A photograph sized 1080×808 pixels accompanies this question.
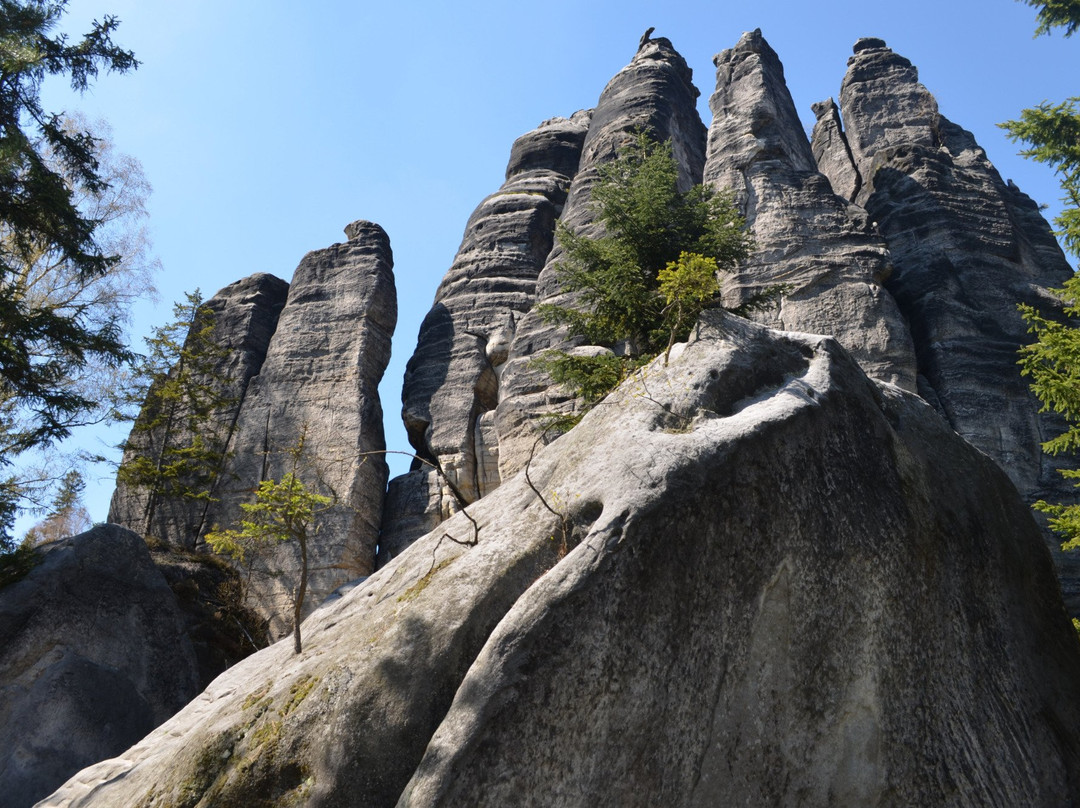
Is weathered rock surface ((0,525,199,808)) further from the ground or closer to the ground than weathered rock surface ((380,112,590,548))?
closer to the ground

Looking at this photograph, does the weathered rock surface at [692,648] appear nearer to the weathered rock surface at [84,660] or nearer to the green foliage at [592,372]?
the green foliage at [592,372]

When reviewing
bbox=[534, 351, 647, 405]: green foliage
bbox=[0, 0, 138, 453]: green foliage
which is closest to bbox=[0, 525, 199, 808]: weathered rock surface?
bbox=[0, 0, 138, 453]: green foliage

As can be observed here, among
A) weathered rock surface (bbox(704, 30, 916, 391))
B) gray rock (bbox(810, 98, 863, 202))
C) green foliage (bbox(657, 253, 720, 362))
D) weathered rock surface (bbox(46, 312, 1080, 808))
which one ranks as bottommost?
weathered rock surface (bbox(46, 312, 1080, 808))

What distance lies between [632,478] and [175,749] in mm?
4814

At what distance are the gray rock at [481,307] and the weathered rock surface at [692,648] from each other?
13.0 metres

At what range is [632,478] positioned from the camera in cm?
771

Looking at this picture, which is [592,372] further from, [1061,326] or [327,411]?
[327,411]

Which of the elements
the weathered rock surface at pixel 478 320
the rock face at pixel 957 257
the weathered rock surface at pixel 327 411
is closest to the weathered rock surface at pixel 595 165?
the weathered rock surface at pixel 478 320

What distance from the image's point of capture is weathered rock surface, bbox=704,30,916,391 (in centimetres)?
1905

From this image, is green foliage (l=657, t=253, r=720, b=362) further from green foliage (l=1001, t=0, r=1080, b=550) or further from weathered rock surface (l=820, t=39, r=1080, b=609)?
weathered rock surface (l=820, t=39, r=1080, b=609)

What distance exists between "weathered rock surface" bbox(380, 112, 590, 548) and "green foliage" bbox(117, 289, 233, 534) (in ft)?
16.4

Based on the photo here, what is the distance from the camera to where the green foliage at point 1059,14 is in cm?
1862

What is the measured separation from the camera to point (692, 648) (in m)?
7.11

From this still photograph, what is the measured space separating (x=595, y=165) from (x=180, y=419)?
41.5ft
